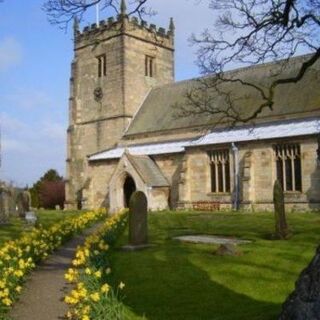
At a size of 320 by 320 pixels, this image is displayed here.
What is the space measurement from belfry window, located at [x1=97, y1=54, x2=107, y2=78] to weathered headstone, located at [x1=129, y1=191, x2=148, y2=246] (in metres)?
30.6

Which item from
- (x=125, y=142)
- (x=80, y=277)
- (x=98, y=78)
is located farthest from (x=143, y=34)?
(x=80, y=277)

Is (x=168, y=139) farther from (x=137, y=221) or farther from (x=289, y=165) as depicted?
(x=137, y=221)

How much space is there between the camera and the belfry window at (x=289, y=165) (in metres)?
28.8

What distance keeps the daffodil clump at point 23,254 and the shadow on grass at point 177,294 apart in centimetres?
186

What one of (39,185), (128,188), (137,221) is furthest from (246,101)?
(39,185)

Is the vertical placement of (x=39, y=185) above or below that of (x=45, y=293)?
above

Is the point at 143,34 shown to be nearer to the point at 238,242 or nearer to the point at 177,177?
the point at 177,177

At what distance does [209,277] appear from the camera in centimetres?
1068

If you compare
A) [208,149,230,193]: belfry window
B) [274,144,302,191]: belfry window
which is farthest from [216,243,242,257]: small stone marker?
[208,149,230,193]: belfry window

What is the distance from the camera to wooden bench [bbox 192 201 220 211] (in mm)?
31781

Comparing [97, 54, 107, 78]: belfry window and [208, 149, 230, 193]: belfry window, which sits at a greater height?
[97, 54, 107, 78]: belfry window

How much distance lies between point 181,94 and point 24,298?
32.4 m

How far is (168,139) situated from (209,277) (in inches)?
1112

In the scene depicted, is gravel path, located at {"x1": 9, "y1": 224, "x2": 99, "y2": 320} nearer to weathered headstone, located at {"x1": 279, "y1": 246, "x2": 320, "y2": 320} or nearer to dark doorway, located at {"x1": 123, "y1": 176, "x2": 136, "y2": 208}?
weathered headstone, located at {"x1": 279, "y1": 246, "x2": 320, "y2": 320}
